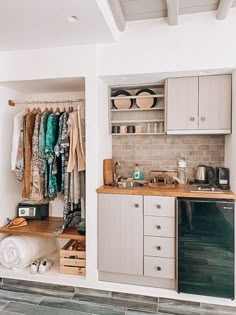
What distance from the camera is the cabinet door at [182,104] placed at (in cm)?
260

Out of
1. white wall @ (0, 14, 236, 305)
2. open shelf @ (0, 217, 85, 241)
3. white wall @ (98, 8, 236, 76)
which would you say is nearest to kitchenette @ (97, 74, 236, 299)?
white wall @ (0, 14, 236, 305)

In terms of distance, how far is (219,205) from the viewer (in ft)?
7.64

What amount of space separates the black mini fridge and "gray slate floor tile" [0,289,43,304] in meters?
1.40

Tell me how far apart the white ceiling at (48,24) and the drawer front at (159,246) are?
195 cm

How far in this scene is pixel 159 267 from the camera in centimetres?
250

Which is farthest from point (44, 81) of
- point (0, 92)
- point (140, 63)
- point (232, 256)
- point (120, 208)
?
point (232, 256)

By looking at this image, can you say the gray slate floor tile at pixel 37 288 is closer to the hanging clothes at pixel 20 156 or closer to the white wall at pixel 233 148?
the hanging clothes at pixel 20 156

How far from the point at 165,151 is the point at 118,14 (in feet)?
4.98

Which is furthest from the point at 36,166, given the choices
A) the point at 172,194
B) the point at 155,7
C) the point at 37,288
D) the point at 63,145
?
the point at 155,7

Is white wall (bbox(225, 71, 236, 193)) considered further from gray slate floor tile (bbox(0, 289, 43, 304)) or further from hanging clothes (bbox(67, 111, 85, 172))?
gray slate floor tile (bbox(0, 289, 43, 304))

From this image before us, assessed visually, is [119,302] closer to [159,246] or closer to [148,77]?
[159,246]

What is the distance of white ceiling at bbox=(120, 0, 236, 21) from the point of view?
2.21m

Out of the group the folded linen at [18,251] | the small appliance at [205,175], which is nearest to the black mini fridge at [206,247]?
the small appliance at [205,175]

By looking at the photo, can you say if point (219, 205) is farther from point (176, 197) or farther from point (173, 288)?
point (173, 288)
